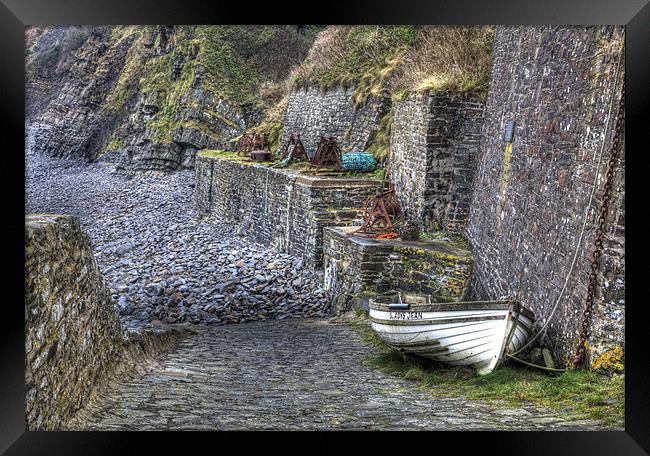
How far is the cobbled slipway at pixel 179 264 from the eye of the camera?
12.5 meters

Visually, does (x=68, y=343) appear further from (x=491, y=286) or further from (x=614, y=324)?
(x=491, y=286)

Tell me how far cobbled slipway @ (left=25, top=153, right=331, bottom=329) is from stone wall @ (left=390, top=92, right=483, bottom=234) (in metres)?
2.30

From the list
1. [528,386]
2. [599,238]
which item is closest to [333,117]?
[528,386]

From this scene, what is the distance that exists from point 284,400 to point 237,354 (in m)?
2.38

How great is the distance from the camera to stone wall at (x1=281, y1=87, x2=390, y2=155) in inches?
620

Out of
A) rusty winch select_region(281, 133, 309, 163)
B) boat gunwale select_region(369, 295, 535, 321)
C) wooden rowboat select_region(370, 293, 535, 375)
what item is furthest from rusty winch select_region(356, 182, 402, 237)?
boat gunwale select_region(369, 295, 535, 321)

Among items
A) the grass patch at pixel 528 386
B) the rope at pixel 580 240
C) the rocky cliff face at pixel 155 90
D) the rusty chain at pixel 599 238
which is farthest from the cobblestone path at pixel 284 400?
the rocky cliff face at pixel 155 90

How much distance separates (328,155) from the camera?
1426 cm

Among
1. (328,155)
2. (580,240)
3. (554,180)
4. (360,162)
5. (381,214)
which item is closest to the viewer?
(580,240)

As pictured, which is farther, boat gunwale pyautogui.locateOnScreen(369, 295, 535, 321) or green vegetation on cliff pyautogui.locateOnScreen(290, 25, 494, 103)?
green vegetation on cliff pyautogui.locateOnScreen(290, 25, 494, 103)

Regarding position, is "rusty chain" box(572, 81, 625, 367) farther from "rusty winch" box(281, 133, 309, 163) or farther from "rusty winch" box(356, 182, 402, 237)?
"rusty winch" box(281, 133, 309, 163)

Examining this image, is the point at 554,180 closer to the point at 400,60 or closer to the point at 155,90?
the point at 400,60

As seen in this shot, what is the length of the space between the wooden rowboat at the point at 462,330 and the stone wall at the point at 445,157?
4542 millimetres
